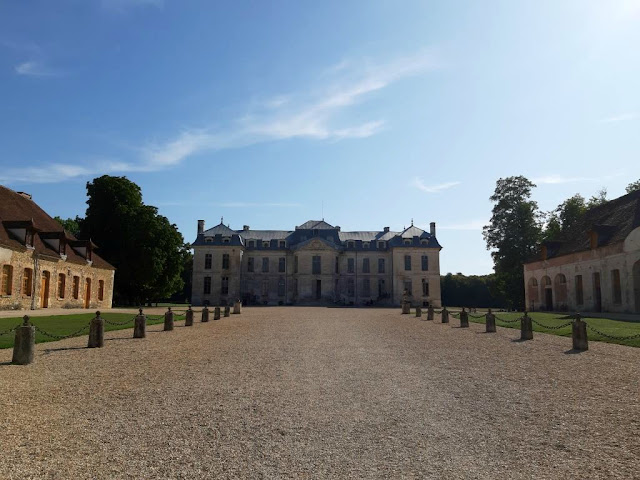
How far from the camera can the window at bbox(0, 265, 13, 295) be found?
2508 centimetres

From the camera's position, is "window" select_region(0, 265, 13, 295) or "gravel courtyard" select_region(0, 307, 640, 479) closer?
"gravel courtyard" select_region(0, 307, 640, 479)

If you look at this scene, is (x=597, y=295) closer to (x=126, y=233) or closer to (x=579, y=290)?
(x=579, y=290)

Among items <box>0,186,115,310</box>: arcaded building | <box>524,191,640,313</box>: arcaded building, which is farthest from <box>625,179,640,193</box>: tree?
<box>0,186,115,310</box>: arcaded building

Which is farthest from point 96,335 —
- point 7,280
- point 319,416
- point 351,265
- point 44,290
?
point 351,265

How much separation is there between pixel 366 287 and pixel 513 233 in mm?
20981

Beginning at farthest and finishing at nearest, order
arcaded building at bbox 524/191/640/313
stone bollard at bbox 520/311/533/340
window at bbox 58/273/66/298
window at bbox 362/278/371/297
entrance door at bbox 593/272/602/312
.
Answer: window at bbox 362/278/371/297 → entrance door at bbox 593/272/602/312 → window at bbox 58/273/66/298 → arcaded building at bbox 524/191/640/313 → stone bollard at bbox 520/311/533/340

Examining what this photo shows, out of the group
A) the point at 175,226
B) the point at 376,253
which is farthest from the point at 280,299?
the point at 175,226

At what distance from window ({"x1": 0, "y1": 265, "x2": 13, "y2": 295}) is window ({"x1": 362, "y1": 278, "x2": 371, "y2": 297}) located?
139 ft

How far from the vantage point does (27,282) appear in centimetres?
2742

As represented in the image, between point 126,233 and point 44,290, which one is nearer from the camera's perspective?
point 44,290

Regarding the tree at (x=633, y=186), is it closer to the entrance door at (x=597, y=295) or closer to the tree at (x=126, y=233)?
the entrance door at (x=597, y=295)

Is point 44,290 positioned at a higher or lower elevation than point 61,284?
lower

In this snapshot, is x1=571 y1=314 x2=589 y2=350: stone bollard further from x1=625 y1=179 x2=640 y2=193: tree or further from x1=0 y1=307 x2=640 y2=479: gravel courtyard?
x1=625 y1=179 x2=640 y2=193: tree

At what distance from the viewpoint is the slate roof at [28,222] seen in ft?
87.4
